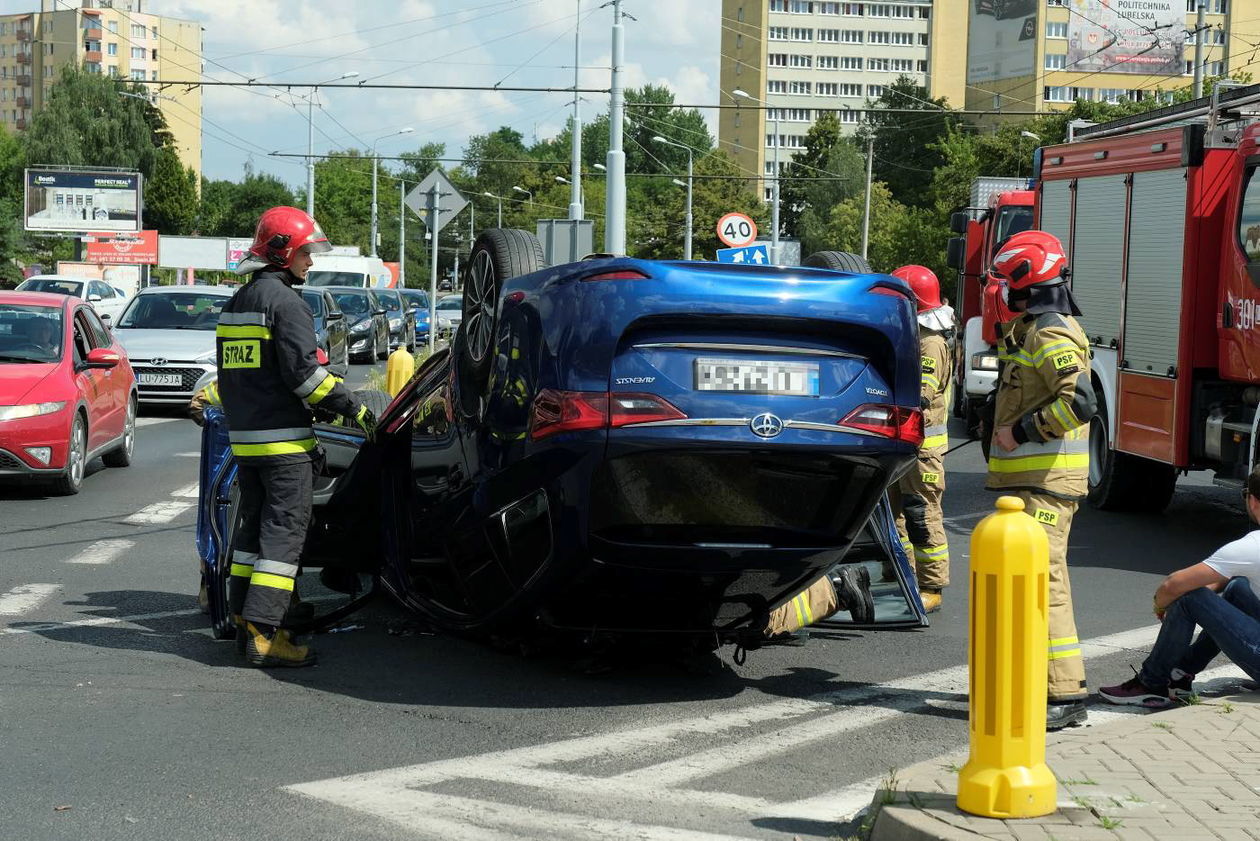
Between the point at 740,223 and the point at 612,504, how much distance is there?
1770 cm

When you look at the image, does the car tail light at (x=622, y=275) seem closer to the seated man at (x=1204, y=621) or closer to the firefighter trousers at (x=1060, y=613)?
the firefighter trousers at (x=1060, y=613)

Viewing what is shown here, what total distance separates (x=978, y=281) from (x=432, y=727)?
60.7 feet

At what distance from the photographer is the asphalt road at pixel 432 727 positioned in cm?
500

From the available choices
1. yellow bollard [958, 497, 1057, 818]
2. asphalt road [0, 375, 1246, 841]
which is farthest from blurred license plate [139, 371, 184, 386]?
yellow bollard [958, 497, 1057, 818]

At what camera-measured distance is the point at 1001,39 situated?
3676 inches

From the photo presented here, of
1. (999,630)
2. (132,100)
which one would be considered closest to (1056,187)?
(999,630)

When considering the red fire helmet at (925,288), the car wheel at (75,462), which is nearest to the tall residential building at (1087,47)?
the car wheel at (75,462)

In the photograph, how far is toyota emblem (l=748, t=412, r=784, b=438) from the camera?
19.0 feet

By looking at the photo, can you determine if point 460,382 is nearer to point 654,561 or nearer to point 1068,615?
point 654,561

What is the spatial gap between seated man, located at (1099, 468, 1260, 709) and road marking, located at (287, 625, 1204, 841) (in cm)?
25

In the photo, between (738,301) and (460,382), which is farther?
(460,382)

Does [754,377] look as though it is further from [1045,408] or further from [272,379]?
[272,379]

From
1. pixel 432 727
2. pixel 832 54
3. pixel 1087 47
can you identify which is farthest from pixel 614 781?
pixel 832 54

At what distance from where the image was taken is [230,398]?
711cm
